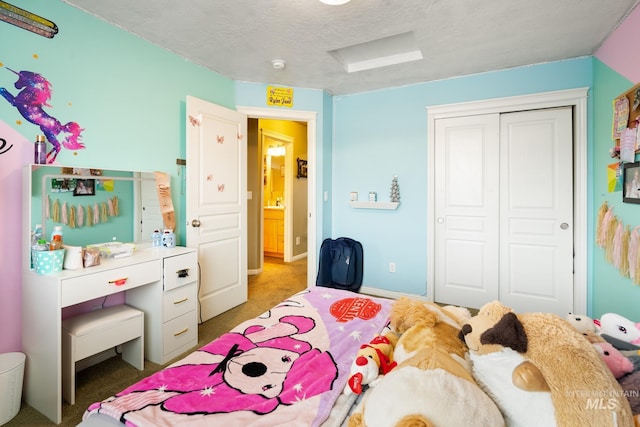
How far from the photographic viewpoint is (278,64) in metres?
2.78

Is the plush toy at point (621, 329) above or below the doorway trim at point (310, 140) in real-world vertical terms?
below

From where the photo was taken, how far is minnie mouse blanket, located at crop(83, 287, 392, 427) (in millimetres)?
926

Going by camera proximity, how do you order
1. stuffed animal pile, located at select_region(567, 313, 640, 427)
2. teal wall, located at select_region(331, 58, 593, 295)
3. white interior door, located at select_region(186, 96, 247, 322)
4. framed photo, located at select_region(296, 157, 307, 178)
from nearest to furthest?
stuffed animal pile, located at select_region(567, 313, 640, 427) < white interior door, located at select_region(186, 96, 247, 322) < teal wall, located at select_region(331, 58, 593, 295) < framed photo, located at select_region(296, 157, 307, 178)

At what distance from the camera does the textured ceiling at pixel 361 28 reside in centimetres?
198

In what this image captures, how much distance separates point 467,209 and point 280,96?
2323mm

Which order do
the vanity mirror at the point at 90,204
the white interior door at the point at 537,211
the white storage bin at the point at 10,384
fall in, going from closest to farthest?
the white storage bin at the point at 10,384, the vanity mirror at the point at 90,204, the white interior door at the point at 537,211

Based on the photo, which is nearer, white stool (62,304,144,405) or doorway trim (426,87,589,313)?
white stool (62,304,144,405)

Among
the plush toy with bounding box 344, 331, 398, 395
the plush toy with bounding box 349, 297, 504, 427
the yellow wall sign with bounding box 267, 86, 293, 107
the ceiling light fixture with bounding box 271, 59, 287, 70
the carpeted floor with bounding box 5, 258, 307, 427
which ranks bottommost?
the carpeted floor with bounding box 5, 258, 307, 427

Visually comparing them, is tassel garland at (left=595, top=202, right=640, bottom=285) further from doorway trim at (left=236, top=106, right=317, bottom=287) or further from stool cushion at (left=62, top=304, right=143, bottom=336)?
stool cushion at (left=62, top=304, right=143, bottom=336)

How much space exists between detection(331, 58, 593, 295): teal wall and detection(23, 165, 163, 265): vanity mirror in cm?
211

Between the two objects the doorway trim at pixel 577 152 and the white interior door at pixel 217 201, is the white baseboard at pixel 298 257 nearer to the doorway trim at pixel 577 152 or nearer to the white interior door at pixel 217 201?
the white interior door at pixel 217 201

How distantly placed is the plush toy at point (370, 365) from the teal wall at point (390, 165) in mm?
2296

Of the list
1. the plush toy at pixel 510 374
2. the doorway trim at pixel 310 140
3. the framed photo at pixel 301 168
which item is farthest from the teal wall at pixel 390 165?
the plush toy at pixel 510 374

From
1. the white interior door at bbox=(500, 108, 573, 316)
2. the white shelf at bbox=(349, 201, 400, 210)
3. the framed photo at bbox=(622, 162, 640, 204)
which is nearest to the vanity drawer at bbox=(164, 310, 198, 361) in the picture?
the white shelf at bbox=(349, 201, 400, 210)
